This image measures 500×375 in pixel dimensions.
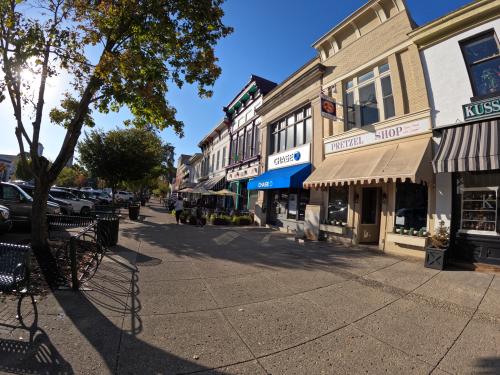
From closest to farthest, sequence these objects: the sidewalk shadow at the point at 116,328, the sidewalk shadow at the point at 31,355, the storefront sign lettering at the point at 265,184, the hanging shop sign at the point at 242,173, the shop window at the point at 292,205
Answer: the sidewalk shadow at the point at 31,355 → the sidewalk shadow at the point at 116,328 → the shop window at the point at 292,205 → the storefront sign lettering at the point at 265,184 → the hanging shop sign at the point at 242,173

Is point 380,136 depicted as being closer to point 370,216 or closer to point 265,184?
point 370,216

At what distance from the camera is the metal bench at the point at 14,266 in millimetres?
3777

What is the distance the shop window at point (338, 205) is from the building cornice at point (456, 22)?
5.74m

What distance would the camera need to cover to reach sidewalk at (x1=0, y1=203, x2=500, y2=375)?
3031mm

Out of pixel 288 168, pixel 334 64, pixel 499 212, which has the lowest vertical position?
pixel 499 212

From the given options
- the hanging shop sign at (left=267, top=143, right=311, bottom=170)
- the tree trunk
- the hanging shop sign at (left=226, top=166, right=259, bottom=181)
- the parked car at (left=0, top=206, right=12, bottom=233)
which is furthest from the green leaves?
the tree trunk

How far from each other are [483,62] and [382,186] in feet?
15.0

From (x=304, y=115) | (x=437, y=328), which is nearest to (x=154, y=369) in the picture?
(x=437, y=328)

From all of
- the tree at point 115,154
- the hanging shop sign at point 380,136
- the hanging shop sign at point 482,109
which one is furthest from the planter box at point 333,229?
the tree at point 115,154

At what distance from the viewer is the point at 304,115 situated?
14.8 meters

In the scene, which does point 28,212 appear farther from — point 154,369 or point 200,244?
point 154,369

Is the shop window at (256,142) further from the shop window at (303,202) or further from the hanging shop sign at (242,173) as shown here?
the shop window at (303,202)

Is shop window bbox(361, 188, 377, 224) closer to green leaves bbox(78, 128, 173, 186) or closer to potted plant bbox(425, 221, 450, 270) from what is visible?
potted plant bbox(425, 221, 450, 270)

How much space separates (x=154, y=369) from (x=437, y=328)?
3787 mm
